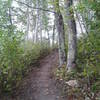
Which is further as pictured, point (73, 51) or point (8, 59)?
point (73, 51)

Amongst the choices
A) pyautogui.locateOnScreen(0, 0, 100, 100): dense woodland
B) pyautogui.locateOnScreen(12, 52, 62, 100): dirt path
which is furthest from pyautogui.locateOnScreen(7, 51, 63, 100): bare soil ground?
pyautogui.locateOnScreen(0, 0, 100, 100): dense woodland

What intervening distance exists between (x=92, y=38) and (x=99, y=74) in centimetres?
100

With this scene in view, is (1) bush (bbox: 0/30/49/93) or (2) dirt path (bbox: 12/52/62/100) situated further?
(2) dirt path (bbox: 12/52/62/100)

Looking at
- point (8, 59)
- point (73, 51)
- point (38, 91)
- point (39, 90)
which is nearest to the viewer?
point (8, 59)

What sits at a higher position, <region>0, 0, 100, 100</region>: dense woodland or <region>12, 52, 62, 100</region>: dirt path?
<region>0, 0, 100, 100</region>: dense woodland

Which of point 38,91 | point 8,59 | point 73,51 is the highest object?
point 73,51

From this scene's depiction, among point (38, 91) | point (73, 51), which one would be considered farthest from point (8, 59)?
point (73, 51)

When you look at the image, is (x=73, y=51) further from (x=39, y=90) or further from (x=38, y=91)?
(x=38, y=91)

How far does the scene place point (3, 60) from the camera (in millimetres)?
6508

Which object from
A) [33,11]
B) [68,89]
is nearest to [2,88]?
[68,89]

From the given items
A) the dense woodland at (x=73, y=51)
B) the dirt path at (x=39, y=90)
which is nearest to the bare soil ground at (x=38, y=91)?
the dirt path at (x=39, y=90)

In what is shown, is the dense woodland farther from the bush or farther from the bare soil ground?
the bare soil ground

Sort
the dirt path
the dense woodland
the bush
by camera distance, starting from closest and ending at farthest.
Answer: the dense woodland → the bush → the dirt path

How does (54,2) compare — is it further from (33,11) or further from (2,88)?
(33,11)
